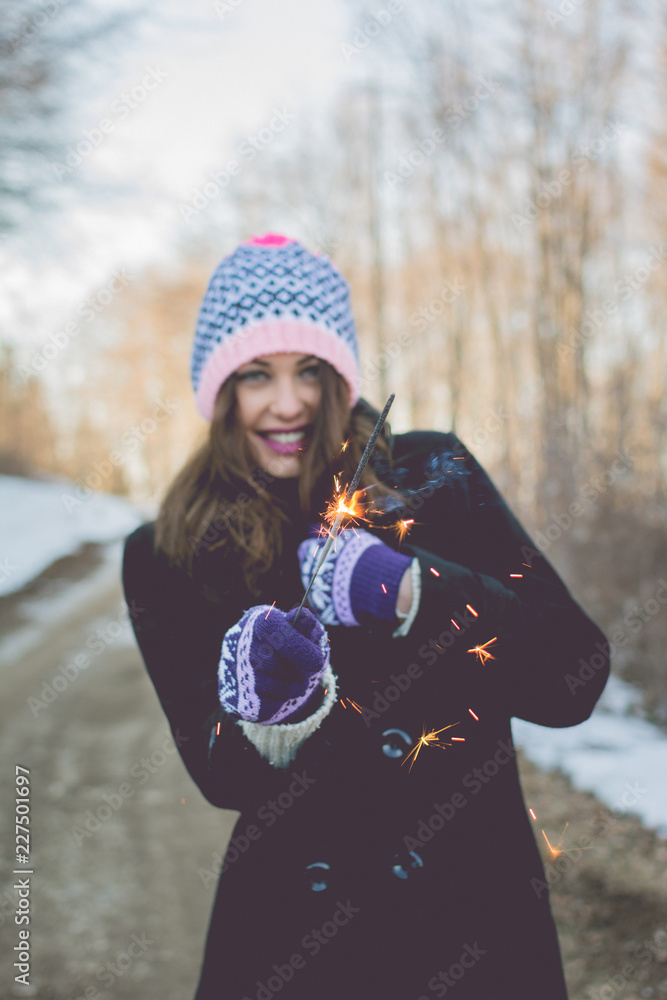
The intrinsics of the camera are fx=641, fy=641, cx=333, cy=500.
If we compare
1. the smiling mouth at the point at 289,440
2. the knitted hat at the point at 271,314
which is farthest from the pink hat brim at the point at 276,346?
the smiling mouth at the point at 289,440

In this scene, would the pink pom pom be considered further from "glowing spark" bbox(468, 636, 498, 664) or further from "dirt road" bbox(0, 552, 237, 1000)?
"dirt road" bbox(0, 552, 237, 1000)

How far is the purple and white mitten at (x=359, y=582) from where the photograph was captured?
1.28 metres

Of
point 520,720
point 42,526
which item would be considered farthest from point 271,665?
point 42,526

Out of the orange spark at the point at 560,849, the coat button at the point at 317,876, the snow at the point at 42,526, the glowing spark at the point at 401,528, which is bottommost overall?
the snow at the point at 42,526

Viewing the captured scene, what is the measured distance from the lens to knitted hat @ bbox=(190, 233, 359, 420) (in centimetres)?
174

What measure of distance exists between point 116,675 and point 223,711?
5.91 meters

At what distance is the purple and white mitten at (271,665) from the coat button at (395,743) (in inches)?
11.5

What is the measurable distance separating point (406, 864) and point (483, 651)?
0.52 meters

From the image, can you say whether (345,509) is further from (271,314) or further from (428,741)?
(271,314)

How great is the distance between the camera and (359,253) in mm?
13102

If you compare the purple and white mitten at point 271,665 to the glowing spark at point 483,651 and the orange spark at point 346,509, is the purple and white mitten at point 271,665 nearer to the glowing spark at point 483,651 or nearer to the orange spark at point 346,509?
the orange spark at point 346,509

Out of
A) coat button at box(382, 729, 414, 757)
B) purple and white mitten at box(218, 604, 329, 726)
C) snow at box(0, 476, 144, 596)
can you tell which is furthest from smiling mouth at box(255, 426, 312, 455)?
snow at box(0, 476, 144, 596)

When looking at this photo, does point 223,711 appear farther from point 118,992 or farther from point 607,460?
point 607,460

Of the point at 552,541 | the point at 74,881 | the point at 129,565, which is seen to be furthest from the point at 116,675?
the point at 129,565
